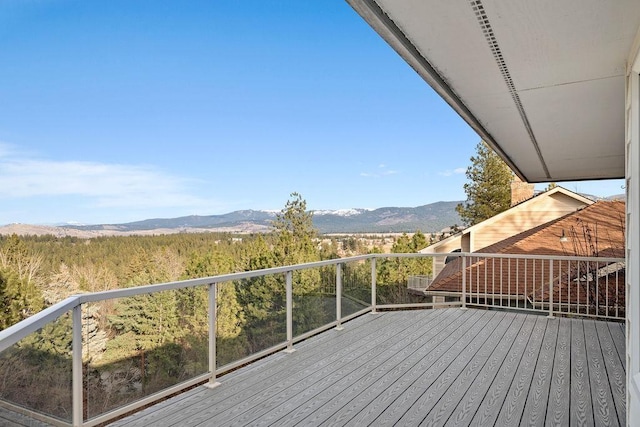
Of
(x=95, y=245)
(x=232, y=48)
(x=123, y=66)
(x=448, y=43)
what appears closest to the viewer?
(x=448, y=43)

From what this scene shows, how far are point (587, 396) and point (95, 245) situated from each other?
133 feet

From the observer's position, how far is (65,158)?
7431 cm

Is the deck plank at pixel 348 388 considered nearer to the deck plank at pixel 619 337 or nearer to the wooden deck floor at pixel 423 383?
the wooden deck floor at pixel 423 383

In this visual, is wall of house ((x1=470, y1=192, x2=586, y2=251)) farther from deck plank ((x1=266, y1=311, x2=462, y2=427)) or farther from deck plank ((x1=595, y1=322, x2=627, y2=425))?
deck plank ((x1=266, y1=311, x2=462, y2=427))

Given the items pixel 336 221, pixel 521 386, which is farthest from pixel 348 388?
pixel 336 221

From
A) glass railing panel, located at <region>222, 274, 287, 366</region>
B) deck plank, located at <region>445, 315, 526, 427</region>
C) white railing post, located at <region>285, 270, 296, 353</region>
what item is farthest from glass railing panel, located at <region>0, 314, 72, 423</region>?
deck plank, located at <region>445, 315, 526, 427</region>

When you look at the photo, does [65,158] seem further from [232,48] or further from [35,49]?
[232,48]

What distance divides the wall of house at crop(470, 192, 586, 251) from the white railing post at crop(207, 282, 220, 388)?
524 inches

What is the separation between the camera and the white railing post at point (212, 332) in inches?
146

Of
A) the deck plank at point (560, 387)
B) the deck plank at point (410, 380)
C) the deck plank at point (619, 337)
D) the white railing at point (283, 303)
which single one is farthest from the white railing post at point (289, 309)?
the deck plank at point (619, 337)

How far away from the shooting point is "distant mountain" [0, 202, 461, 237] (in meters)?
42.0

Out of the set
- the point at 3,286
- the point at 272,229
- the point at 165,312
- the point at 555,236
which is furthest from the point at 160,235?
the point at 165,312

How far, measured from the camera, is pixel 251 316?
13.7 ft

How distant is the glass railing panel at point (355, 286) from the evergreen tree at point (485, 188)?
2092cm
